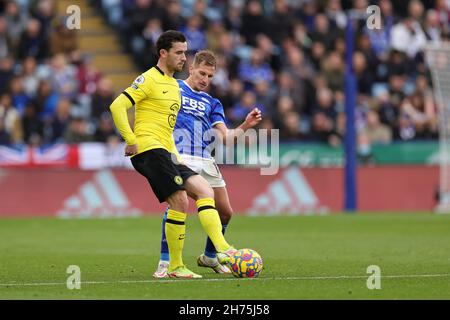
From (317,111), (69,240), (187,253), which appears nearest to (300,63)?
(317,111)

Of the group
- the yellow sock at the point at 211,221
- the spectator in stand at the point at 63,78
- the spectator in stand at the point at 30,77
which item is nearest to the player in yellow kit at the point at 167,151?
the yellow sock at the point at 211,221

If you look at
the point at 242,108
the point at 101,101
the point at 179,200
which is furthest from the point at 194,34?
the point at 179,200

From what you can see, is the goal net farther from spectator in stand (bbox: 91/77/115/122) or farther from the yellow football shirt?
the yellow football shirt

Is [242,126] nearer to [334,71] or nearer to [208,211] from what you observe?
[208,211]

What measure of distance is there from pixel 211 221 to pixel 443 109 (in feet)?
46.9

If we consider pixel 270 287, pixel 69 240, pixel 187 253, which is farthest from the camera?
pixel 69 240

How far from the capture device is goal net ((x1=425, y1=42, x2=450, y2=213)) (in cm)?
2398

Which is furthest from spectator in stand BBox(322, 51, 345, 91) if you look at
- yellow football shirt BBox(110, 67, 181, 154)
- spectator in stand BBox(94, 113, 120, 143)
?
yellow football shirt BBox(110, 67, 181, 154)

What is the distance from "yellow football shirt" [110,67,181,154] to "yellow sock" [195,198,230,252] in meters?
0.65

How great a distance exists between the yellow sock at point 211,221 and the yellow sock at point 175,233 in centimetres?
20

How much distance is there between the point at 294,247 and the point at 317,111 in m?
10.6

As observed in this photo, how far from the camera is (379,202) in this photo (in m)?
24.5

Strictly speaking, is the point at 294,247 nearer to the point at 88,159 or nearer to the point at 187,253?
the point at 187,253

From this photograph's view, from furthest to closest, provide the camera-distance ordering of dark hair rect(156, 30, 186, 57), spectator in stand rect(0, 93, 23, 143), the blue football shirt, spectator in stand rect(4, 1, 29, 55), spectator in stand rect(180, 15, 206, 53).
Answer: spectator in stand rect(180, 15, 206, 53), spectator in stand rect(4, 1, 29, 55), spectator in stand rect(0, 93, 23, 143), the blue football shirt, dark hair rect(156, 30, 186, 57)
